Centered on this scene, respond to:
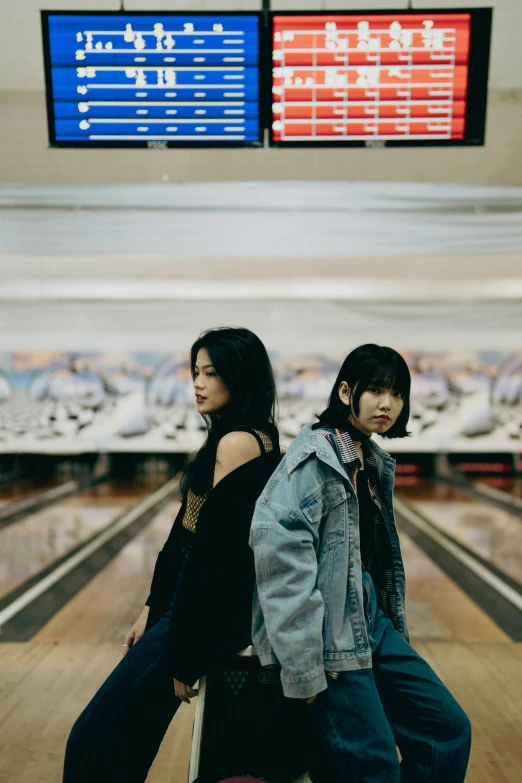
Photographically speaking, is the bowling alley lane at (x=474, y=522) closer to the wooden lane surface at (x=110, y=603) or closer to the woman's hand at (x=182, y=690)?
the wooden lane surface at (x=110, y=603)

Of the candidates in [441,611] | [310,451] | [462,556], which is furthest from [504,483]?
[310,451]

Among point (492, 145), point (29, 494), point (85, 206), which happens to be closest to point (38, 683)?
point (85, 206)

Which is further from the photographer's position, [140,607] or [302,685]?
[140,607]

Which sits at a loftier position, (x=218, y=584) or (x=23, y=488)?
(x=218, y=584)

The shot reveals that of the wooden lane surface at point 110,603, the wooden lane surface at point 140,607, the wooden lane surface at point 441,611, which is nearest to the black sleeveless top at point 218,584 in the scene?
the wooden lane surface at point 110,603

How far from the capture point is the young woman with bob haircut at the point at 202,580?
1.28 meters

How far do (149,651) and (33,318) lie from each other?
6.21 m

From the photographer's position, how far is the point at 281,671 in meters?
1.22

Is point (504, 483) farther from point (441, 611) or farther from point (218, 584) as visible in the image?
point (218, 584)

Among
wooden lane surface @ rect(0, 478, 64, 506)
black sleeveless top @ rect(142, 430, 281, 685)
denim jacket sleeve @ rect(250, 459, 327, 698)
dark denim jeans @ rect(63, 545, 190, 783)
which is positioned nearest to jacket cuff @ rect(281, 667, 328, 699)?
denim jacket sleeve @ rect(250, 459, 327, 698)

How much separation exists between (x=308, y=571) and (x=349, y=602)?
15cm

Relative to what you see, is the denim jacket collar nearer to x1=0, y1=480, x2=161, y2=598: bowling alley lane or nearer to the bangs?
the bangs

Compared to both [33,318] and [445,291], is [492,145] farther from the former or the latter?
[33,318]

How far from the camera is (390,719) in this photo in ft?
4.47
